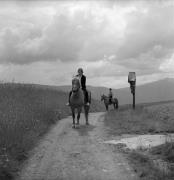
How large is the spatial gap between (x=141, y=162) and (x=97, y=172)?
147 cm

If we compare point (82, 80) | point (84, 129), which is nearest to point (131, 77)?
point (82, 80)

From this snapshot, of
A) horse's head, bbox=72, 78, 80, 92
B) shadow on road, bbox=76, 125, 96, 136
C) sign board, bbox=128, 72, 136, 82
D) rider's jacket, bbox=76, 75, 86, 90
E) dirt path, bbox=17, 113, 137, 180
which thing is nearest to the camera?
dirt path, bbox=17, 113, 137, 180

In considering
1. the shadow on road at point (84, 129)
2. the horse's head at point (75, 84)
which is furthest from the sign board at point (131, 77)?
the horse's head at point (75, 84)

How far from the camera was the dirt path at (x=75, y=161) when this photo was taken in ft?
31.0

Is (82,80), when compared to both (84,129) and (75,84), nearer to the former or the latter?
(75,84)

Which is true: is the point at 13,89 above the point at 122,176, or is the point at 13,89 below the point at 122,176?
above

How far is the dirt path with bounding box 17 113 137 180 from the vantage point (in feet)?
31.0

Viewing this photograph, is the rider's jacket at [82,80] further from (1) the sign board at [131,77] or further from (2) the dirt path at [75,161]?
(1) the sign board at [131,77]

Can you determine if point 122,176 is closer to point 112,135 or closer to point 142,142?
point 142,142

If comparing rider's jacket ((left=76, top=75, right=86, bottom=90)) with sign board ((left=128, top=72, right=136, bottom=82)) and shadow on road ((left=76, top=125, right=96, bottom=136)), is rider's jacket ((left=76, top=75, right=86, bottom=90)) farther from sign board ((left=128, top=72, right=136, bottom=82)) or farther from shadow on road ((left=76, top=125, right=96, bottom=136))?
sign board ((left=128, top=72, right=136, bottom=82))

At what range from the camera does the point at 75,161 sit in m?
11.0

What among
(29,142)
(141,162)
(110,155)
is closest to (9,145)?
(29,142)

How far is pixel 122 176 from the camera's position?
9289 mm

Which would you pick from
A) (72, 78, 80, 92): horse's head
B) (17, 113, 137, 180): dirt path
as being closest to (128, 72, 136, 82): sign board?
(72, 78, 80, 92): horse's head
